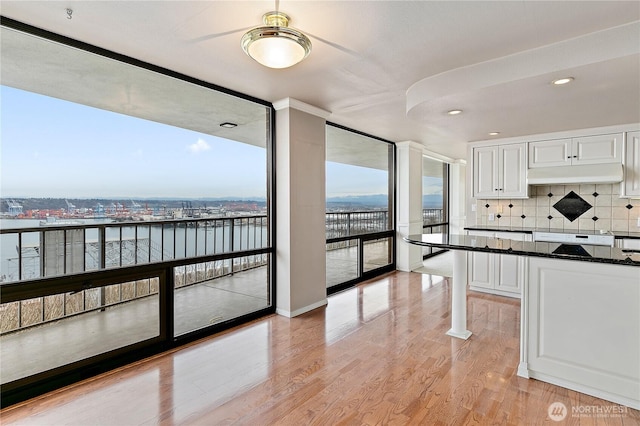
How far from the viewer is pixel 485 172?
503cm

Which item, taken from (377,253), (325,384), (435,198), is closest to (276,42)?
(325,384)

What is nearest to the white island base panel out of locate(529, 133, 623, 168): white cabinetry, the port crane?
locate(529, 133, 623, 168): white cabinetry

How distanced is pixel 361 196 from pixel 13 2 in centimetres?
451

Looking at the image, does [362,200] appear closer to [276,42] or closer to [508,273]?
[508,273]

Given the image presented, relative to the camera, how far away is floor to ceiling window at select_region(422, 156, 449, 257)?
7.29 metres

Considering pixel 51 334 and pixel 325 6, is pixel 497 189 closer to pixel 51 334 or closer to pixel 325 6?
pixel 325 6

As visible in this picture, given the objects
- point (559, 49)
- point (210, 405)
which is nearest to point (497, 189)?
point (559, 49)

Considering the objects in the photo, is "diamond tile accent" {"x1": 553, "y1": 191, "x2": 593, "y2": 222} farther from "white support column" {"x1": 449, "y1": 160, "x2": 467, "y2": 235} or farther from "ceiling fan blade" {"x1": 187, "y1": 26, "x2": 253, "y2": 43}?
"ceiling fan blade" {"x1": 187, "y1": 26, "x2": 253, "y2": 43}

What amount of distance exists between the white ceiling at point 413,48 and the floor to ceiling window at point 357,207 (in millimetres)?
1626

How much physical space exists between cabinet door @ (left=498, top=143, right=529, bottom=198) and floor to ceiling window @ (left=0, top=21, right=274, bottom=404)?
364 cm

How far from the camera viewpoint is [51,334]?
8.27 feet

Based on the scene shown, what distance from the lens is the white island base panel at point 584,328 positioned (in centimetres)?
215

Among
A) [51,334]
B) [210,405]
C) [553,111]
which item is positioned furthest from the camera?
[553,111]

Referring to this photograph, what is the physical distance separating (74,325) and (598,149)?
590cm
